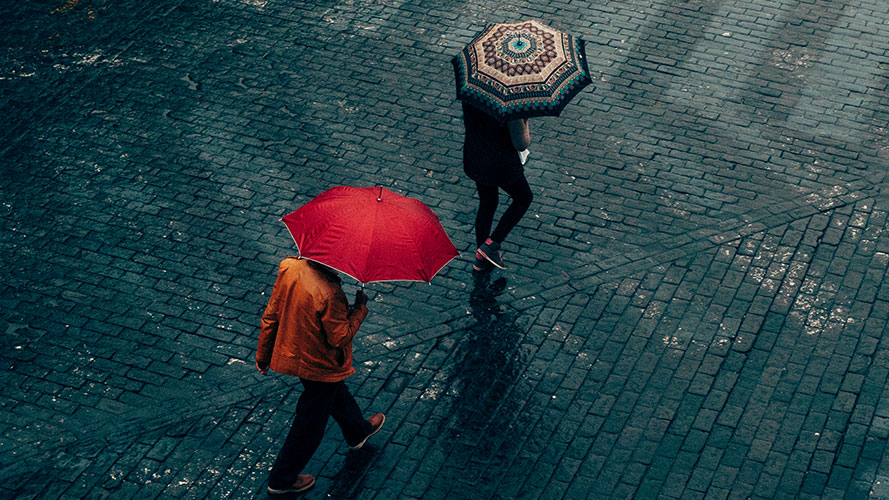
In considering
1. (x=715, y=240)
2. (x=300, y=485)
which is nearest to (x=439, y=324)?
(x=300, y=485)

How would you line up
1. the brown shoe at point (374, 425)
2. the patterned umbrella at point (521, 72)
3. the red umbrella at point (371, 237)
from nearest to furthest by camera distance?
the red umbrella at point (371, 237), the brown shoe at point (374, 425), the patterned umbrella at point (521, 72)

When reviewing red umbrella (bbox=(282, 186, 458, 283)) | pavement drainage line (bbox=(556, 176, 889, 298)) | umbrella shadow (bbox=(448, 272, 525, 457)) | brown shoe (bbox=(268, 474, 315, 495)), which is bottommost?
pavement drainage line (bbox=(556, 176, 889, 298))

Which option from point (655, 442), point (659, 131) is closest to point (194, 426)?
point (655, 442)

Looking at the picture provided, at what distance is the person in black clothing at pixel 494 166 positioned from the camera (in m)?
7.55

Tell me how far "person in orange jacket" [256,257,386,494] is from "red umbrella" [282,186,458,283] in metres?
0.16

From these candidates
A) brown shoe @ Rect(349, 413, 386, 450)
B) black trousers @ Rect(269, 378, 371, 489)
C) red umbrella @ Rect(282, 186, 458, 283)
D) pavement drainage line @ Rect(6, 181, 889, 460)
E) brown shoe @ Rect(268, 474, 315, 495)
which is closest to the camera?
red umbrella @ Rect(282, 186, 458, 283)

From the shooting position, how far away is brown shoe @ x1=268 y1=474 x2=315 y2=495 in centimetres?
649

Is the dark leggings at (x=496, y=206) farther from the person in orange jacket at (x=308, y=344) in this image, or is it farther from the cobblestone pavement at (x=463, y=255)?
the person in orange jacket at (x=308, y=344)

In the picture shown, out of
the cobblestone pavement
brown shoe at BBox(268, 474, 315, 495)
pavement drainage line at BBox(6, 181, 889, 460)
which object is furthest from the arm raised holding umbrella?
brown shoe at BBox(268, 474, 315, 495)

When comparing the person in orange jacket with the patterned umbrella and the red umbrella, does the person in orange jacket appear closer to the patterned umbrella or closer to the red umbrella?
the red umbrella

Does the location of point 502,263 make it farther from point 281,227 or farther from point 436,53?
point 436,53

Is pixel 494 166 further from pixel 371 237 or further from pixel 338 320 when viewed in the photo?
pixel 338 320

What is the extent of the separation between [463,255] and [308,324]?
300 cm

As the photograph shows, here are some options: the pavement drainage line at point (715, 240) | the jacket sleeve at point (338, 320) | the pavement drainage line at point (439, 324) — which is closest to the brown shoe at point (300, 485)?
the pavement drainage line at point (439, 324)
